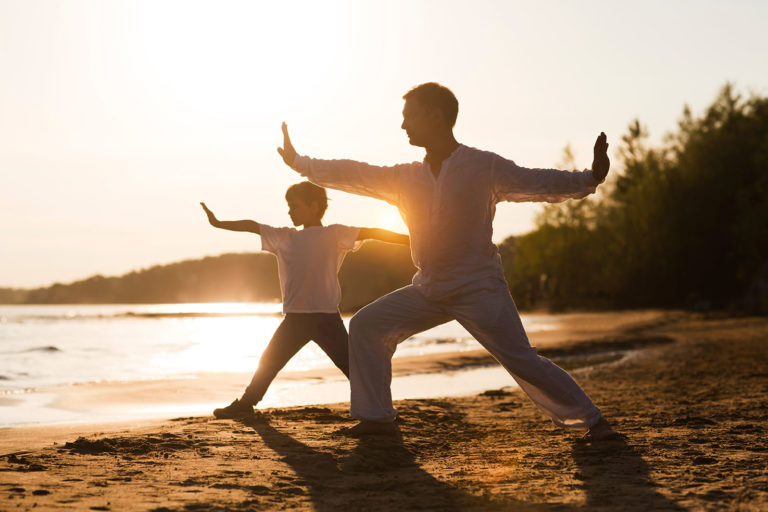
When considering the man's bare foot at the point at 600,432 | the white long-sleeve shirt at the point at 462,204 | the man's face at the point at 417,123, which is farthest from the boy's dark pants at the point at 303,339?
the man's bare foot at the point at 600,432

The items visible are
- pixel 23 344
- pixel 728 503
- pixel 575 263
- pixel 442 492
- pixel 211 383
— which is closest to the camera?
pixel 728 503

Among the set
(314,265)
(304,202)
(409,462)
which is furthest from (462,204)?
(304,202)

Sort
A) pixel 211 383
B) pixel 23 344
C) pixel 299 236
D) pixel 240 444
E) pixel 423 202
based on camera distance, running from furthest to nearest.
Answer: pixel 23 344
pixel 211 383
pixel 299 236
pixel 240 444
pixel 423 202

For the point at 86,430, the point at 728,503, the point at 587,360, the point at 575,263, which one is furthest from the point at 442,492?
the point at 575,263

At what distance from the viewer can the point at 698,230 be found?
3997 centimetres

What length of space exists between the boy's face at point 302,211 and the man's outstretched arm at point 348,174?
4.48ft

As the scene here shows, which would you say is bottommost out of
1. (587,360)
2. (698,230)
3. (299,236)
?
(587,360)

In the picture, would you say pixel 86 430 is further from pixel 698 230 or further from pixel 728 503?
pixel 698 230

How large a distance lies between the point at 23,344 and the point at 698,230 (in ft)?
105

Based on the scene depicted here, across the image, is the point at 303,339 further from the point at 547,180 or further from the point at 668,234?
the point at 668,234

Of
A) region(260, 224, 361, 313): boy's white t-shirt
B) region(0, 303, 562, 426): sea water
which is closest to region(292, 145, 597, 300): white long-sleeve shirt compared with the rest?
region(260, 224, 361, 313): boy's white t-shirt

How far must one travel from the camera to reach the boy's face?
6.34 meters

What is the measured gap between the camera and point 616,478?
404 cm

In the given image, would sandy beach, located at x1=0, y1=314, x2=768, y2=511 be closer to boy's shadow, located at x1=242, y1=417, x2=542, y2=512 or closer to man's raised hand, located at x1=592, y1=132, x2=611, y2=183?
boy's shadow, located at x1=242, y1=417, x2=542, y2=512
